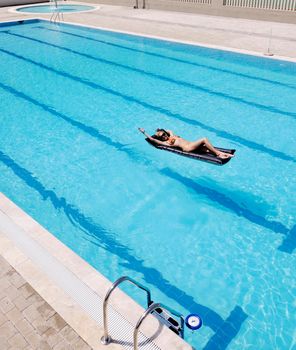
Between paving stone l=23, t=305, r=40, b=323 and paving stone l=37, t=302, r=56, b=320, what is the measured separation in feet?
0.15

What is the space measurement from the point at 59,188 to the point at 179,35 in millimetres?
11536

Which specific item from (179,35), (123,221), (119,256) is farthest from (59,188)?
(179,35)

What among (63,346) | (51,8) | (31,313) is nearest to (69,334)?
(63,346)

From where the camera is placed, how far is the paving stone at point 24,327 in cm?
379

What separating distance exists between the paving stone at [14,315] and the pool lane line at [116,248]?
1.89 m

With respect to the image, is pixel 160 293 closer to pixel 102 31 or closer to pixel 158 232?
pixel 158 232

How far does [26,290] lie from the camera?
4.27 metres

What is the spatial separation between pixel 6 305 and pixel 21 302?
0.17 m

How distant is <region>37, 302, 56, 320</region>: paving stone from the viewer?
394cm

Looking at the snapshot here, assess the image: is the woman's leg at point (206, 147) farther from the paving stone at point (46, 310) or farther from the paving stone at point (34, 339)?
the paving stone at point (34, 339)

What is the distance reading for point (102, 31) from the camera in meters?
17.9

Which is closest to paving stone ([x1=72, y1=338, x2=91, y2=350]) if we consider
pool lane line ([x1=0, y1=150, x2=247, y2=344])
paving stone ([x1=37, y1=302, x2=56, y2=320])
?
paving stone ([x1=37, y1=302, x2=56, y2=320])

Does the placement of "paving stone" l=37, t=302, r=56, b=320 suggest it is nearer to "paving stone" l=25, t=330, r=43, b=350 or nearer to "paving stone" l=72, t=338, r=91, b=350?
"paving stone" l=25, t=330, r=43, b=350

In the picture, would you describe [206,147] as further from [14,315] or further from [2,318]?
[2,318]
